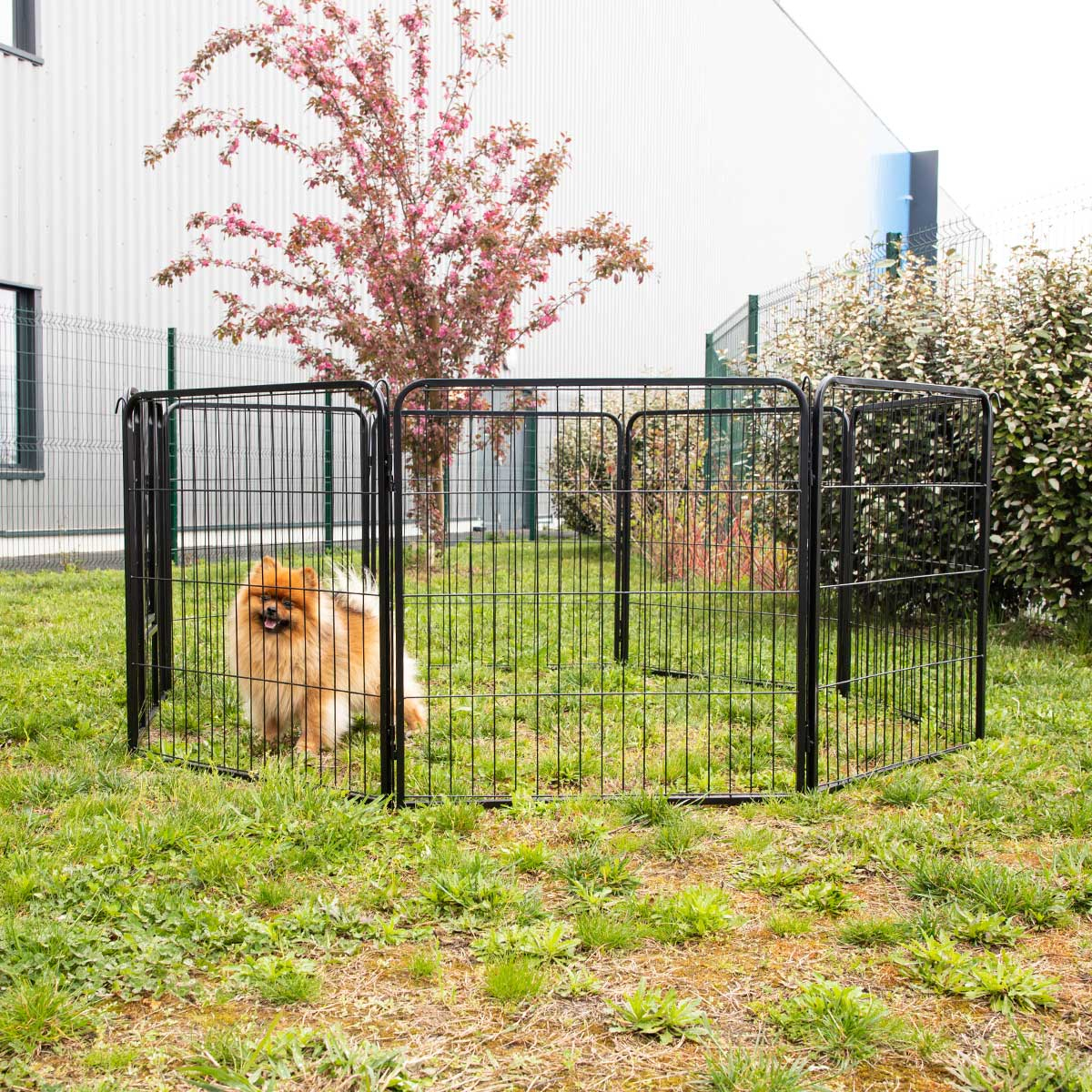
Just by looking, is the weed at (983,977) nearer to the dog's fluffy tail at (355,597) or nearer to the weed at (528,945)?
the weed at (528,945)

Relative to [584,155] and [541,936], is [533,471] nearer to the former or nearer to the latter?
[541,936]

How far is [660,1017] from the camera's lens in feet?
7.46

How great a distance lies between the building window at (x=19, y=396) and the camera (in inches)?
367

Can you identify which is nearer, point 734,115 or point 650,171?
point 650,171

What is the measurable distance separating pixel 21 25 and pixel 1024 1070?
474 inches

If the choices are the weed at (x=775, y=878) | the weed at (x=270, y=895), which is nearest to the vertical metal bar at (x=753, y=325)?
the weed at (x=775, y=878)

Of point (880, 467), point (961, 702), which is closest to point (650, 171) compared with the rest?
point (880, 467)

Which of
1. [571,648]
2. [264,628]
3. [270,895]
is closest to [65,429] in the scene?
[571,648]

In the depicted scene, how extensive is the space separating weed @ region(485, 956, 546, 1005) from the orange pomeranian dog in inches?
64.6

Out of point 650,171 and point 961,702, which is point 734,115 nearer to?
point 650,171

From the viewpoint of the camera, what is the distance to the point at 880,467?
6270 millimetres

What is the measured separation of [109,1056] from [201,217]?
9086 millimetres

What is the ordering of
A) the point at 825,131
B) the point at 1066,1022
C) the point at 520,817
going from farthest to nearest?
the point at 825,131
the point at 520,817
the point at 1066,1022

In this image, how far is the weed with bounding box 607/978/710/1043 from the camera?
7.37 feet
